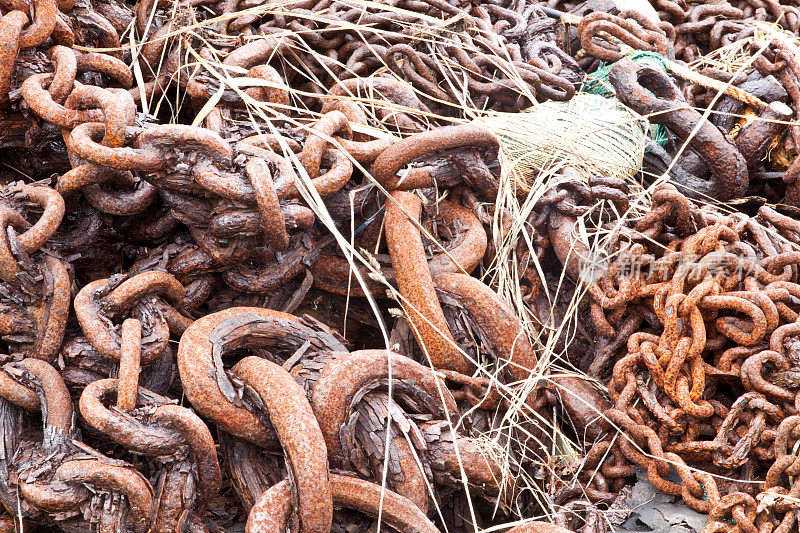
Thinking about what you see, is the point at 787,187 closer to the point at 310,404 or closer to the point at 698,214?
the point at 698,214

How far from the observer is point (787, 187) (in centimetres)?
246

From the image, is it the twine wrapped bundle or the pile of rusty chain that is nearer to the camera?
the pile of rusty chain

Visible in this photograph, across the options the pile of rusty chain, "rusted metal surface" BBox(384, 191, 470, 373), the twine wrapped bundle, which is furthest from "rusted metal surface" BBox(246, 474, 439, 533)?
the twine wrapped bundle

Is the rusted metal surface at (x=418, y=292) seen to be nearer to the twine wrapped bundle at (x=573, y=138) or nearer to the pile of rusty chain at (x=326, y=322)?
the pile of rusty chain at (x=326, y=322)

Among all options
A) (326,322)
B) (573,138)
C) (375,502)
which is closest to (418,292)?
(326,322)

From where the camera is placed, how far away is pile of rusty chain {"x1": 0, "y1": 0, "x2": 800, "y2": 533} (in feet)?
4.81

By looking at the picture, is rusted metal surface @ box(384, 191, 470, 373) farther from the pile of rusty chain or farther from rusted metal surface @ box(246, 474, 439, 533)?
rusted metal surface @ box(246, 474, 439, 533)

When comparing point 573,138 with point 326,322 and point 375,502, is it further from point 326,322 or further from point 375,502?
point 375,502

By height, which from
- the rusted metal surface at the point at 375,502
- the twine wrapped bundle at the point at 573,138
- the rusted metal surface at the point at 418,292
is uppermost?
the twine wrapped bundle at the point at 573,138

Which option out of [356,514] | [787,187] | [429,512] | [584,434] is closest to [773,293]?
[584,434]

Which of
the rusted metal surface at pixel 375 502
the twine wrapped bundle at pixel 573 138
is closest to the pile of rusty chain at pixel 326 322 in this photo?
the rusted metal surface at pixel 375 502

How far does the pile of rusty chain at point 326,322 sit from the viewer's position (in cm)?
146

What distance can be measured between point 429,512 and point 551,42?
228cm

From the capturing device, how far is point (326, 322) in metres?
2.02
